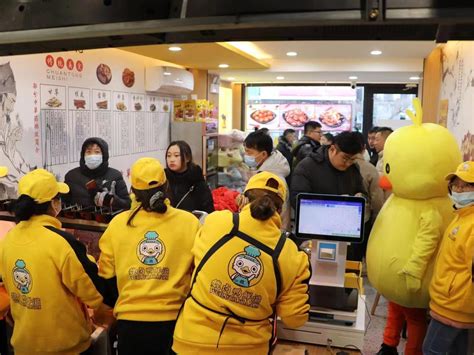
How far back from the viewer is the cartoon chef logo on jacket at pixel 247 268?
163cm

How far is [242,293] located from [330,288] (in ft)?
2.00

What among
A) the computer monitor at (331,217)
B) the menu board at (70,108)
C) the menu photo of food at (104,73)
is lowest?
the computer monitor at (331,217)

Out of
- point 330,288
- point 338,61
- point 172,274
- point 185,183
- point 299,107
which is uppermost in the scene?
point 338,61

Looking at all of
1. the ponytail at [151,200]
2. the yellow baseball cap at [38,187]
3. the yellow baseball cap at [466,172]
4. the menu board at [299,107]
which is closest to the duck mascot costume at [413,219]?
the yellow baseball cap at [466,172]

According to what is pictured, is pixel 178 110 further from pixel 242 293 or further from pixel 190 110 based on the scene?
pixel 242 293

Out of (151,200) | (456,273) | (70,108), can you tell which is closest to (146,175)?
(151,200)

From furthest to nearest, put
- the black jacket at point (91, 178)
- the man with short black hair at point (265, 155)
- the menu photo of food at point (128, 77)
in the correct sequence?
the menu photo of food at point (128, 77), the man with short black hair at point (265, 155), the black jacket at point (91, 178)

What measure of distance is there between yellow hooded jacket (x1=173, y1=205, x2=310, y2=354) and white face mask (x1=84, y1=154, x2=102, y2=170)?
2.08 meters

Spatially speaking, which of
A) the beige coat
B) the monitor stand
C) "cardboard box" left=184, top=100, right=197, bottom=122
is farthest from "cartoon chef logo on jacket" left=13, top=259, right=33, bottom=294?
"cardboard box" left=184, top=100, right=197, bottom=122

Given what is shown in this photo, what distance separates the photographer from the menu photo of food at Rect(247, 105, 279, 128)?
1066 cm

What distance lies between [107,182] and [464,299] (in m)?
2.49

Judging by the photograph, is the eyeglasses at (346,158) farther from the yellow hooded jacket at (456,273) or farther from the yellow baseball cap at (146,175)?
the yellow baseball cap at (146,175)

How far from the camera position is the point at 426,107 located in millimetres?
6207

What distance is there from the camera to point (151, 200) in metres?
1.93
